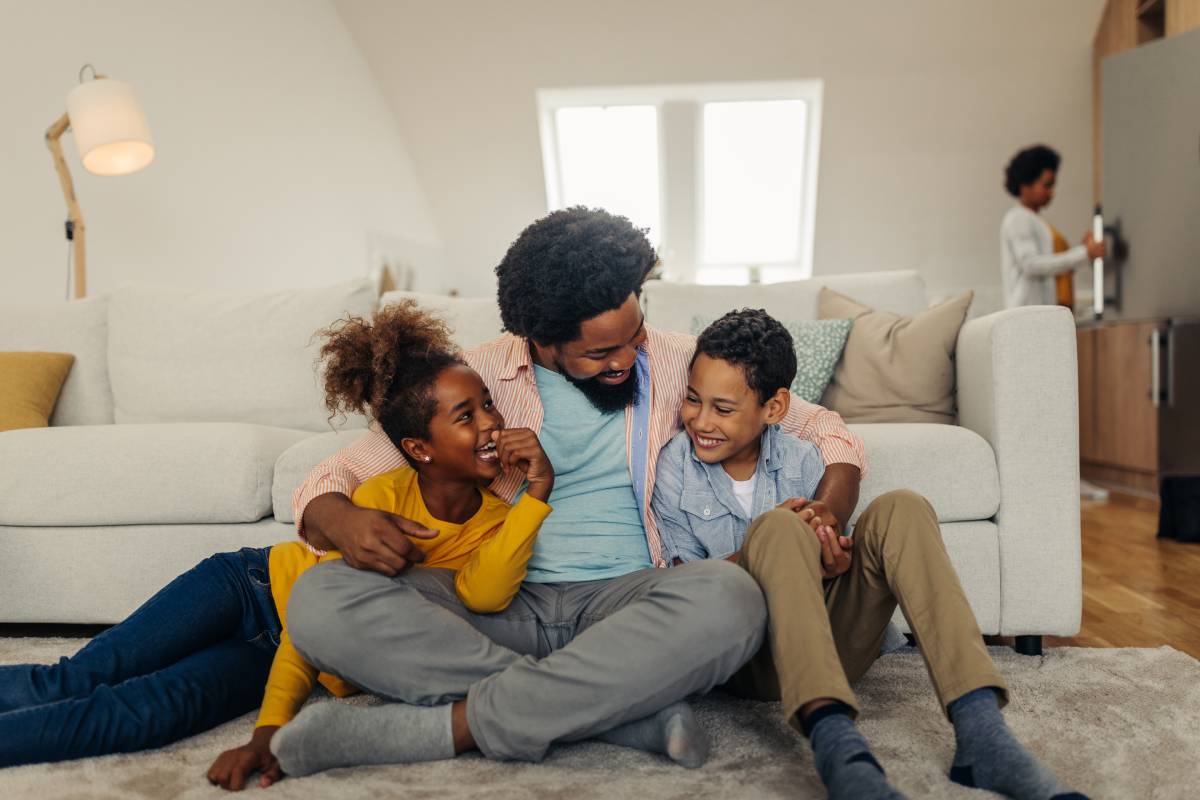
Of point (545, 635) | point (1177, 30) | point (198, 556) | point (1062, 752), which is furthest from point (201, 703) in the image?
point (1177, 30)

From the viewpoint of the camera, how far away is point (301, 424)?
2.54 m

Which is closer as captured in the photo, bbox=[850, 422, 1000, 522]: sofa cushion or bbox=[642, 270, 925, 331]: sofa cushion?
bbox=[850, 422, 1000, 522]: sofa cushion

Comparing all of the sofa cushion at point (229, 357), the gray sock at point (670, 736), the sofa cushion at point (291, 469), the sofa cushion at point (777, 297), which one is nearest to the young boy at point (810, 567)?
the gray sock at point (670, 736)

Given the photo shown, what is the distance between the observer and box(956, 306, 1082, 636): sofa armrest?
5.97ft

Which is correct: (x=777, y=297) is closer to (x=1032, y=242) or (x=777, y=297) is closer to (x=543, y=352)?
(x=543, y=352)

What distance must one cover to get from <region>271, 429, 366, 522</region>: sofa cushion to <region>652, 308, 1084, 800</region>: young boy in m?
0.79

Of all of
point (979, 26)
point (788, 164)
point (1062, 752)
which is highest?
point (979, 26)

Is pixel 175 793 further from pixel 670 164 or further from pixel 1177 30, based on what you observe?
pixel 670 164

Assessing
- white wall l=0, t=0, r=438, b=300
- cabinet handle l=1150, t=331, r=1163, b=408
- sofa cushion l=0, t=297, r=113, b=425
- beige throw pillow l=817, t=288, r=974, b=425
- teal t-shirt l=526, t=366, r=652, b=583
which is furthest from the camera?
cabinet handle l=1150, t=331, r=1163, b=408

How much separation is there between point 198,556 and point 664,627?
3.99 feet

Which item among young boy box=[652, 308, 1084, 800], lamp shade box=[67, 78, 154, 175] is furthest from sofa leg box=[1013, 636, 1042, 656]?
lamp shade box=[67, 78, 154, 175]

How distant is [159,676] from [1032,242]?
403cm

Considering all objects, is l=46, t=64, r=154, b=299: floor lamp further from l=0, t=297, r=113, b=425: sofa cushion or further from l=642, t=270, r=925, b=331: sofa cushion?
l=642, t=270, r=925, b=331: sofa cushion

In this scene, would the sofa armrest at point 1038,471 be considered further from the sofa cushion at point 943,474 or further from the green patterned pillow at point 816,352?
the green patterned pillow at point 816,352
